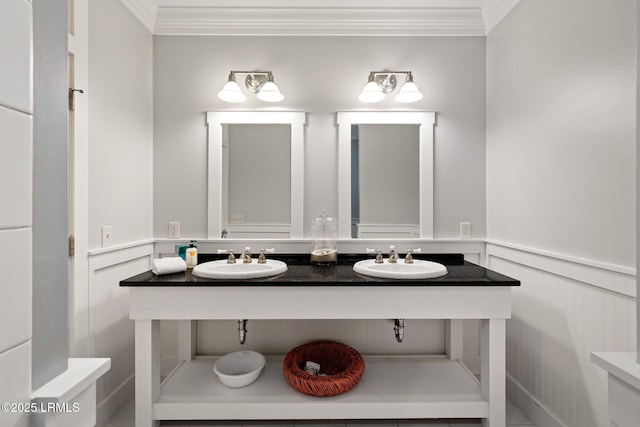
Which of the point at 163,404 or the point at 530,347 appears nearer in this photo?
the point at 163,404

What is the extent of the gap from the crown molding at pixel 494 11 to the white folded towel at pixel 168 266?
2.30m

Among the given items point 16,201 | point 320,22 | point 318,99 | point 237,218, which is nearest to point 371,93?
point 318,99

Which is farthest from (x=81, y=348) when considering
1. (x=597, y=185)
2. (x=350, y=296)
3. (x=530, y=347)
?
(x=597, y=185)

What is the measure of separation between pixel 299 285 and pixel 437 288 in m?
0.65

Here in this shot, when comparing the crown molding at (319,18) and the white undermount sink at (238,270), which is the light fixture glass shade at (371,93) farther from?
the white undermount sink at (238,270)

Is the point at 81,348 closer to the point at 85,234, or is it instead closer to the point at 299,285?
the point at 85,234

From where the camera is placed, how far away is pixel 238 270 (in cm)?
191

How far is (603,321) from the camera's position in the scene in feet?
4.52

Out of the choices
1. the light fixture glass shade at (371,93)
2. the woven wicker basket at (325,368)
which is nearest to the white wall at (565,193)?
the light fixture glass shade at (371,93)

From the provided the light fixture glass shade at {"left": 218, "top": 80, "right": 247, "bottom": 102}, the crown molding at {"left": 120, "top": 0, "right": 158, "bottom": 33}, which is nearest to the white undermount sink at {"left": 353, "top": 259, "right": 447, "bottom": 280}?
the light fixture glass shade at {"left": 218, "top": 80, "right": 247, "bottom": 102}

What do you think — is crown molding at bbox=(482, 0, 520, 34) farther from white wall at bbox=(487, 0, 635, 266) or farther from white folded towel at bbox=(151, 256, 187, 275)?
white folded towel at bbox=(151, 256, 187, 275)

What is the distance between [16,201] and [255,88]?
73.9 inches

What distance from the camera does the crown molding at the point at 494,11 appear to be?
196 centimetres

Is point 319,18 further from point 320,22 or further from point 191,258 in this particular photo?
point 191,258
